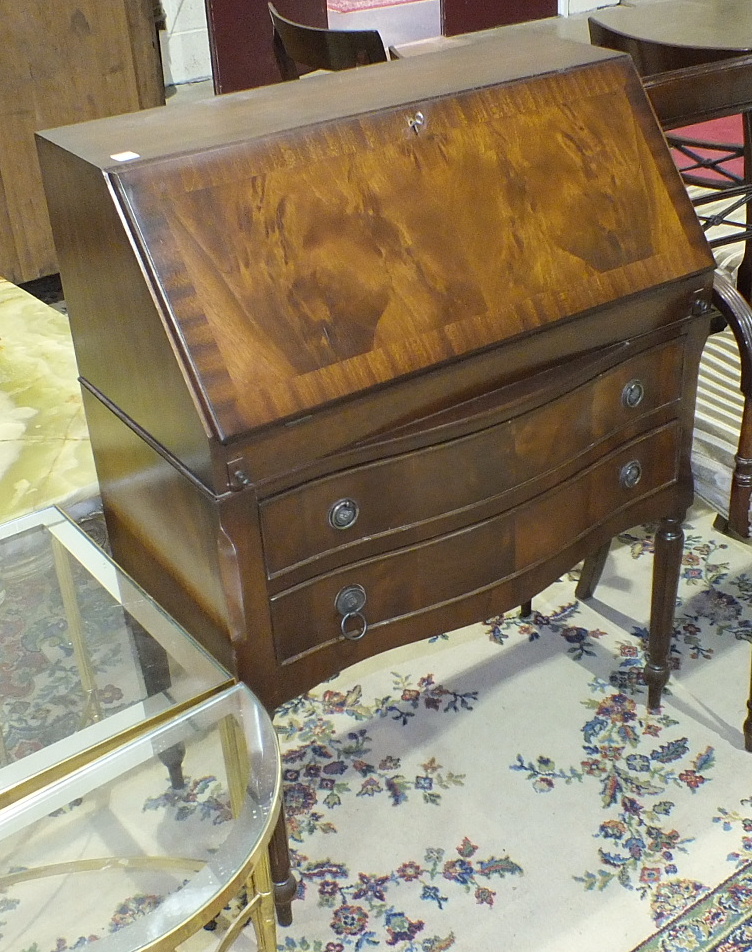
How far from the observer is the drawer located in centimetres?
135

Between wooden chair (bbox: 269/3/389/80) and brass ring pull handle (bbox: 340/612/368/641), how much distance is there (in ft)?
4.35

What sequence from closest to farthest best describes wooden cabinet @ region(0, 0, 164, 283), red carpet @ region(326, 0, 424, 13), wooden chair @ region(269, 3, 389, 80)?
wooden chair @ region(269, 3, 389, 80) < wooden cabinet @ region(0, 0, 164, 283) < red carpet @ region(326, 0, 424, 13)

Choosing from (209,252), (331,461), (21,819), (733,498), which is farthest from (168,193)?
(733,498)

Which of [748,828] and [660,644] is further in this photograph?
[660,644]

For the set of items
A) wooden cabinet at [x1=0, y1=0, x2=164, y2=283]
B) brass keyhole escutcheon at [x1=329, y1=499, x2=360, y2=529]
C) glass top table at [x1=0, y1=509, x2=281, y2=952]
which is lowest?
glass top table at [x1=0, y1=509, x2=281, y2=952]

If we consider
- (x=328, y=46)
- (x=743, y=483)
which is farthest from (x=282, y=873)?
(x=328, y=46)

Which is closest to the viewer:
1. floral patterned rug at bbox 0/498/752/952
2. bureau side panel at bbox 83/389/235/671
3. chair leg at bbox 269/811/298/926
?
bureau side panel at bbox 83/389/235/671

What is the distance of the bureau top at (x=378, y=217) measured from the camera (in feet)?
3.76

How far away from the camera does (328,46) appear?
2467 mm

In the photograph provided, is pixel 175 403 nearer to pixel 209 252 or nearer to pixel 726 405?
pixel 209 252

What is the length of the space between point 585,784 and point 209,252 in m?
1.19

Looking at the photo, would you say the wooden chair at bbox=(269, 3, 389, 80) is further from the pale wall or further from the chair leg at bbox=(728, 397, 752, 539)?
the pale wall

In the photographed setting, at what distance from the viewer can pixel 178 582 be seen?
1.42 m

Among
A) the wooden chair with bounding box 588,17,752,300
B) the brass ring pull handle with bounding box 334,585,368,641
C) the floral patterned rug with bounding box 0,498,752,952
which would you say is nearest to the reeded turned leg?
the floral patterned rug with bounding box 0,498,752,952
